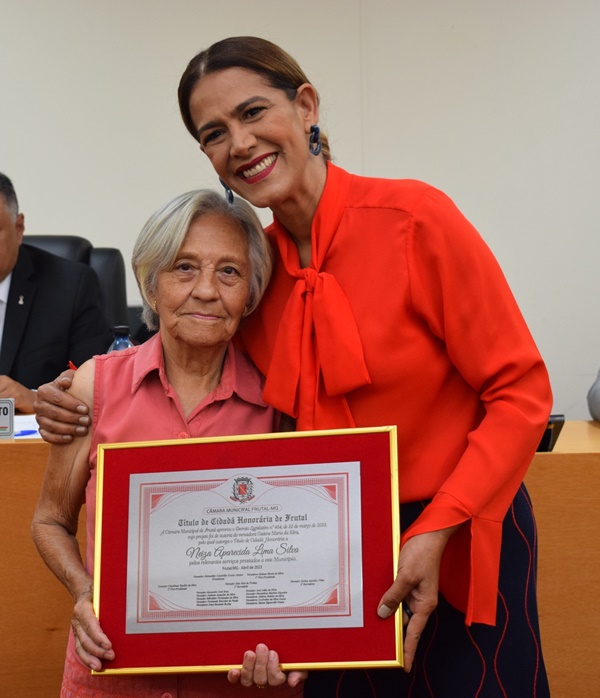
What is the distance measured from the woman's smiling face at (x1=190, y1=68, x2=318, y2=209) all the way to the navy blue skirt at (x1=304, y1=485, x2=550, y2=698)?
1.68ft

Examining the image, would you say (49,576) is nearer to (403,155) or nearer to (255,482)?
(255,482)

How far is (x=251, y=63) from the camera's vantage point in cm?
129

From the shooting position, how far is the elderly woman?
4.40 ft

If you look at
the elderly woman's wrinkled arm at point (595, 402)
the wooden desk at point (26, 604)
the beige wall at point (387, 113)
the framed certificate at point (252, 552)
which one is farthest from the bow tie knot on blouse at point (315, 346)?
the beige wall at point (387, 113)

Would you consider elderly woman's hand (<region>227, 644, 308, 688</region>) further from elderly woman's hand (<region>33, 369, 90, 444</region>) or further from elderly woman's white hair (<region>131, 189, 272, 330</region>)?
elderly woman's white hair (<region>131, 189, 272, 330</region>)

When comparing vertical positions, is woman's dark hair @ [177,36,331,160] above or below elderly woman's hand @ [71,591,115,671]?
above

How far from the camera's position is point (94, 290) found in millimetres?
2945

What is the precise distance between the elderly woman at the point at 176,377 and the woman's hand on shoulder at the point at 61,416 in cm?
2

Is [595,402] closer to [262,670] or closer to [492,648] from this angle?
[492,648]

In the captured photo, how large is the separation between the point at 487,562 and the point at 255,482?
33cm

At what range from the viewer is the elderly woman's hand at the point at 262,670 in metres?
1.15

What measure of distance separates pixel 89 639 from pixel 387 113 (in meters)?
3.17

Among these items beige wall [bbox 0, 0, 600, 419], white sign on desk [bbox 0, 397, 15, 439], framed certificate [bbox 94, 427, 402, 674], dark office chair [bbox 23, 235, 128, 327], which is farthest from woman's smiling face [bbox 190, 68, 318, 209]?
beige wall [bbox 0, 0, 600, 419]

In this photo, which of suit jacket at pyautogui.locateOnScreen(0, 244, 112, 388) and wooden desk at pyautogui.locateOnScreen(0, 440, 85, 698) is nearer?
wooden desk at pyautogui.locateOnScreen(0, 440, 85, 698)
